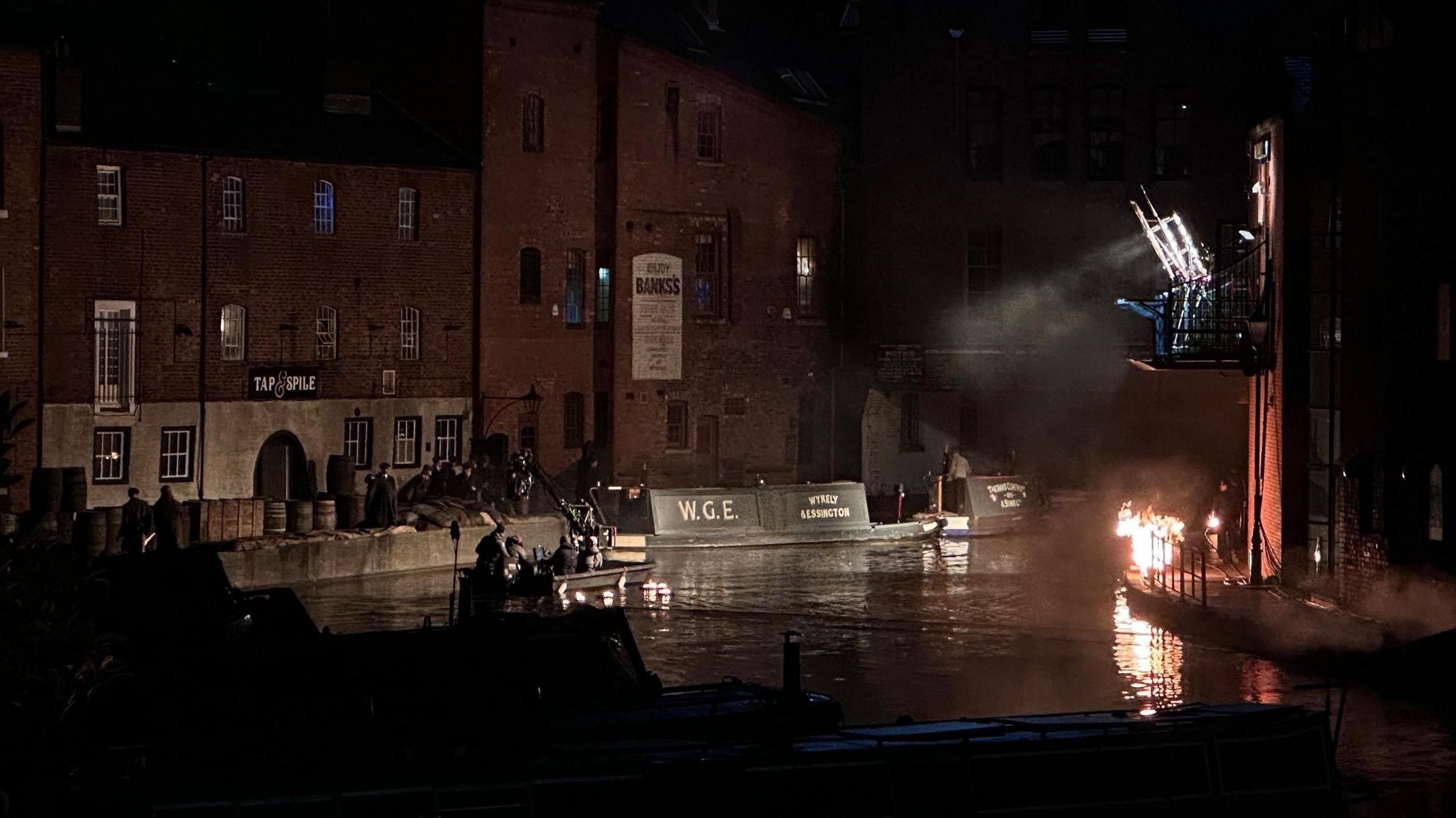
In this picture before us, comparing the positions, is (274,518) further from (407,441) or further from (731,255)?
(731,255)

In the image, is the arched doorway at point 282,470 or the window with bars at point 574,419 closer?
the arched doorway at point 282,470

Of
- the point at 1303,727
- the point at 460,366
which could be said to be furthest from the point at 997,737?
the point at 460,366

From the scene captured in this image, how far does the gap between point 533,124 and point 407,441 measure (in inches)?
367

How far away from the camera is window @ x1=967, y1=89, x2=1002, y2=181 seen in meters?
58.2

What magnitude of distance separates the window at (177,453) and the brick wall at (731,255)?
12.3 metres

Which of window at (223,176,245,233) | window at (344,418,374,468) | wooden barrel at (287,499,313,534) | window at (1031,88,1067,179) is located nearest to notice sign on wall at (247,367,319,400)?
window at (344,418,374,468)

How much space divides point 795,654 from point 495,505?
26911 millimetres

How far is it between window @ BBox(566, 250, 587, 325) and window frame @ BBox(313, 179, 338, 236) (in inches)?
279

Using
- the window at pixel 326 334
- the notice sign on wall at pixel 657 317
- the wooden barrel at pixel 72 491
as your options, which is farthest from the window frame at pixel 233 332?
the notice sign on wall at pixel 657 317

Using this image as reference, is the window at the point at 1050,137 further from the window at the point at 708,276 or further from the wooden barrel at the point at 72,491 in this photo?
the wooden barrel at the point at 72,491

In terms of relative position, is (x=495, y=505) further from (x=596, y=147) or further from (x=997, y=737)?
(x=997, y=737)

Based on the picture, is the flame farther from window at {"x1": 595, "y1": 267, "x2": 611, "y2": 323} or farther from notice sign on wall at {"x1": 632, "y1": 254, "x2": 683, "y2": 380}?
window at {"x1": 595, "y1": 267, "x2": 611, "y2": 323}

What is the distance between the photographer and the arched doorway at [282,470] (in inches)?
1801

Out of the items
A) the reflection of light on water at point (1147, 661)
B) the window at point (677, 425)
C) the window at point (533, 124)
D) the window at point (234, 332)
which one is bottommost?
the reflection of light on water at point (1147, 661)
